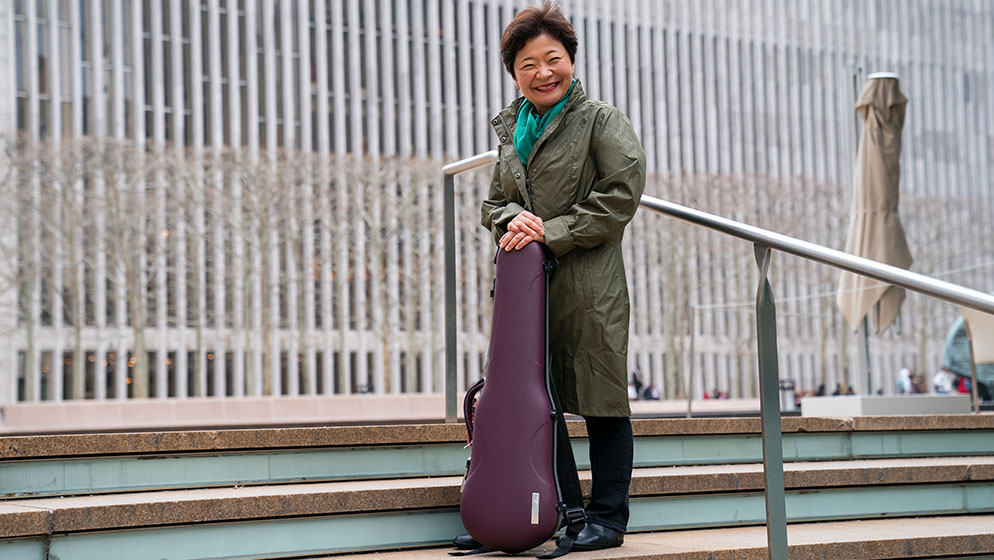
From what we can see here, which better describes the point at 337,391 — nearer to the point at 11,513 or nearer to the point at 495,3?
the point at 495,3

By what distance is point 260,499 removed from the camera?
317 centimetres

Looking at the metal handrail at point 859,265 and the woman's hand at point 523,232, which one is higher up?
the woman's hand at point 523,232

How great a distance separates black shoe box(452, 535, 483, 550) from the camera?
3.29 m

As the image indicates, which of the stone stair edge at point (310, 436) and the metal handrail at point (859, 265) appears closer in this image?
the metal handrail at point (859, 265)

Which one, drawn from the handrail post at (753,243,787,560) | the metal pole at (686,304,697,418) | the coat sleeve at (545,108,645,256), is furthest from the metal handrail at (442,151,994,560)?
the metal pole at (686,304,697,418)

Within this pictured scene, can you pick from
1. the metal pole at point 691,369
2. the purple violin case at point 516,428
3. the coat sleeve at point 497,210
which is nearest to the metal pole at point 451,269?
the coat sleeve at point 497,210

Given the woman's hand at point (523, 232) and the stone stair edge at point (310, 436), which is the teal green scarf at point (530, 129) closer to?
the woman's hand at point (523, 232)

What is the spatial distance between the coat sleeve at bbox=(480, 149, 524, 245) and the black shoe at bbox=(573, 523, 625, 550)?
1.00m

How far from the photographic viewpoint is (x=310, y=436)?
12.0 ft

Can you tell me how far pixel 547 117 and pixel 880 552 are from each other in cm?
187

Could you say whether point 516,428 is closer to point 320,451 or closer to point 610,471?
point 610,471

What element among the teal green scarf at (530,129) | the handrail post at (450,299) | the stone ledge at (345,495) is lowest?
the stone ledge at (345,495)

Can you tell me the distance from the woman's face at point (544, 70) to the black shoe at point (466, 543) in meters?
1.45

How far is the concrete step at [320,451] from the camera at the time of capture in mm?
3303
